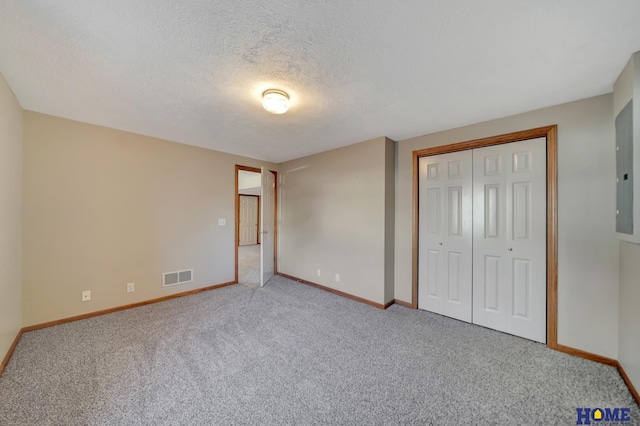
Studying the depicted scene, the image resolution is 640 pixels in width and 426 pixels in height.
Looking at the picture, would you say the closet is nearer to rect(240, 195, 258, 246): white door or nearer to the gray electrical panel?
the gray electrical panel

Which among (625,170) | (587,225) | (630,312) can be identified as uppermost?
(625,170)

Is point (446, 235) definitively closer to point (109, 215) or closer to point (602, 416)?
point (602, 416)

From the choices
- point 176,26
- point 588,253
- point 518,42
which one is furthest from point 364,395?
point 176,26

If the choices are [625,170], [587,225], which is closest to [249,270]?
[587,225]

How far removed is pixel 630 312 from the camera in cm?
178

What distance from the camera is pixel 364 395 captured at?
5.47 ft

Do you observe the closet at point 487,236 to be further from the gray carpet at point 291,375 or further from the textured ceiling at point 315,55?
the textured ceiling at point 315,55

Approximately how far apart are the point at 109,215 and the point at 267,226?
7.24 ft

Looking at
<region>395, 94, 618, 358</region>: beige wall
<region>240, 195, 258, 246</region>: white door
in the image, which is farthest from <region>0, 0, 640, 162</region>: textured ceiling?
<region>240, 195, 258, 246</region>: white door

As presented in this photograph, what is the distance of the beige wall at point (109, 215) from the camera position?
2.55 m

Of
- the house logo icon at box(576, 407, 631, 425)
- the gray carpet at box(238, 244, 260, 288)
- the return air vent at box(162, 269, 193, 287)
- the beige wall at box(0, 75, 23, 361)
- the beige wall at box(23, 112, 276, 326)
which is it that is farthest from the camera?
the gray carpet at box(238, 244, 260, 288)

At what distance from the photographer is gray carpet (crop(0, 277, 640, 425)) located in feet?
4.96

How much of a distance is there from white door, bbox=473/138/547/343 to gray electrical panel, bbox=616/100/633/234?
54 cm

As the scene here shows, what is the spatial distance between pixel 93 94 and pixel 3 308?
1966 mm
